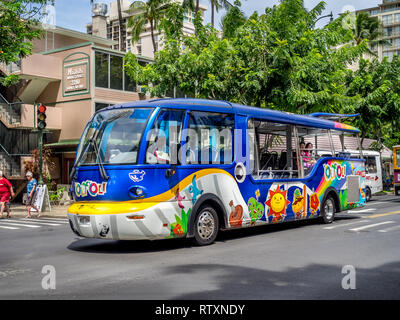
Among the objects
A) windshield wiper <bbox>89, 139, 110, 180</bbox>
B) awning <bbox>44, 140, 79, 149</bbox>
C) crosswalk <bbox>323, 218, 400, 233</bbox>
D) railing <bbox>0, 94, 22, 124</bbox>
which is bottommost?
crosswalk <bbox>323, 218, 400, 233</bbox>

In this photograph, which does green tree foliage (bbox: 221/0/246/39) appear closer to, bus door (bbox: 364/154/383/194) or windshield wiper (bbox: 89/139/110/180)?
bus door (bbox: 364/154/383/194)

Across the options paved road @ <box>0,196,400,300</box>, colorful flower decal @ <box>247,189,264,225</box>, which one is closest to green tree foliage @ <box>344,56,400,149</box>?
paved road @ <box>0,196,400,300</box>

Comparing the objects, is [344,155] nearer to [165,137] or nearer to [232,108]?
[232,108]

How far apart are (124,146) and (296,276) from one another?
400 centimetres

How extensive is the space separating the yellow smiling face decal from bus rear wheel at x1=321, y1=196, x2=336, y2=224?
2144 millimetres

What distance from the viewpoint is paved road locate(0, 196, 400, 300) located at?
618 centimetres

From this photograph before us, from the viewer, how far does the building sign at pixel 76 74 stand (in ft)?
93.4

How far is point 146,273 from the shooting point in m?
7.34

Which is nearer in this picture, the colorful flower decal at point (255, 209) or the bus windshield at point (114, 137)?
the bus windshield at point (114, 137)

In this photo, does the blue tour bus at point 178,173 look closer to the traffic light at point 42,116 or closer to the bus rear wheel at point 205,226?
the bus rear wheel at point 205,226

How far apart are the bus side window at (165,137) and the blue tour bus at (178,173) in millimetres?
18

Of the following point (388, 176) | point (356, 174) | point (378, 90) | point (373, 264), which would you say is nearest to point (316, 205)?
point (356, 174)

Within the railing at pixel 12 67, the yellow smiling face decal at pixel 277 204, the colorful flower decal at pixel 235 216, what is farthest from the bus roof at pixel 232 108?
the railing at pixel 12 67
